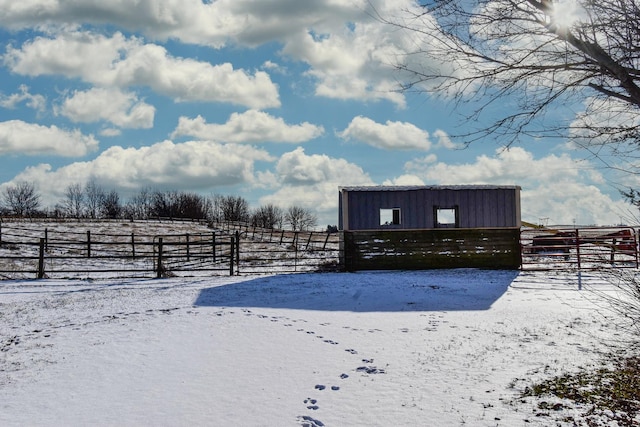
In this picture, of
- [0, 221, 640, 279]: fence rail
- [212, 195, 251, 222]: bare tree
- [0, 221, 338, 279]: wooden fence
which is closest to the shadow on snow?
[0, 221, 338, 279]: wooden fence

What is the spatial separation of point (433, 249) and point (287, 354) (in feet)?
41.2

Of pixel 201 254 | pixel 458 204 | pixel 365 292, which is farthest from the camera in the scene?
pixel 201 254

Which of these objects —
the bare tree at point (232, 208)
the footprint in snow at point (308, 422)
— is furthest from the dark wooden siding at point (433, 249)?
the bare tree at point (232, 208)

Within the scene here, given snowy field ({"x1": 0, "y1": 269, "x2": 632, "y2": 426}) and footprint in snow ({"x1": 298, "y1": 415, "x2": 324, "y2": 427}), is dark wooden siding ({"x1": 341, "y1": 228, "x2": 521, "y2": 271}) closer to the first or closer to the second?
snowy field ({"x1": 0, "y1": 269, "x2": 632, "y2": 426})

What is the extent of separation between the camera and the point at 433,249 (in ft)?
63.5

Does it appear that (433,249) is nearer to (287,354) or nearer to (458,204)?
(458,204)

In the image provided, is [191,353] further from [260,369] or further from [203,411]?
[203,411]

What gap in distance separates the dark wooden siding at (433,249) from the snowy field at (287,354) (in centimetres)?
522

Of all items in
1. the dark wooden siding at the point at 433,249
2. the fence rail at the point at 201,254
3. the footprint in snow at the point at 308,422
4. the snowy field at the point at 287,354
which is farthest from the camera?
the dark wooden siding at the point at 433,249

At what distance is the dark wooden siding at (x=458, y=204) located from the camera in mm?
19438

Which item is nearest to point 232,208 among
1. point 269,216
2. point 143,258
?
point 269,216

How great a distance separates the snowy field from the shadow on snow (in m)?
0.08

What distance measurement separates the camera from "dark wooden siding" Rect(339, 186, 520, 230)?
1944 centimetres

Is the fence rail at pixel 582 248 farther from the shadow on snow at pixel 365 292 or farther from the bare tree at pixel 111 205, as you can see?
the bare tree at pixel 111 205
